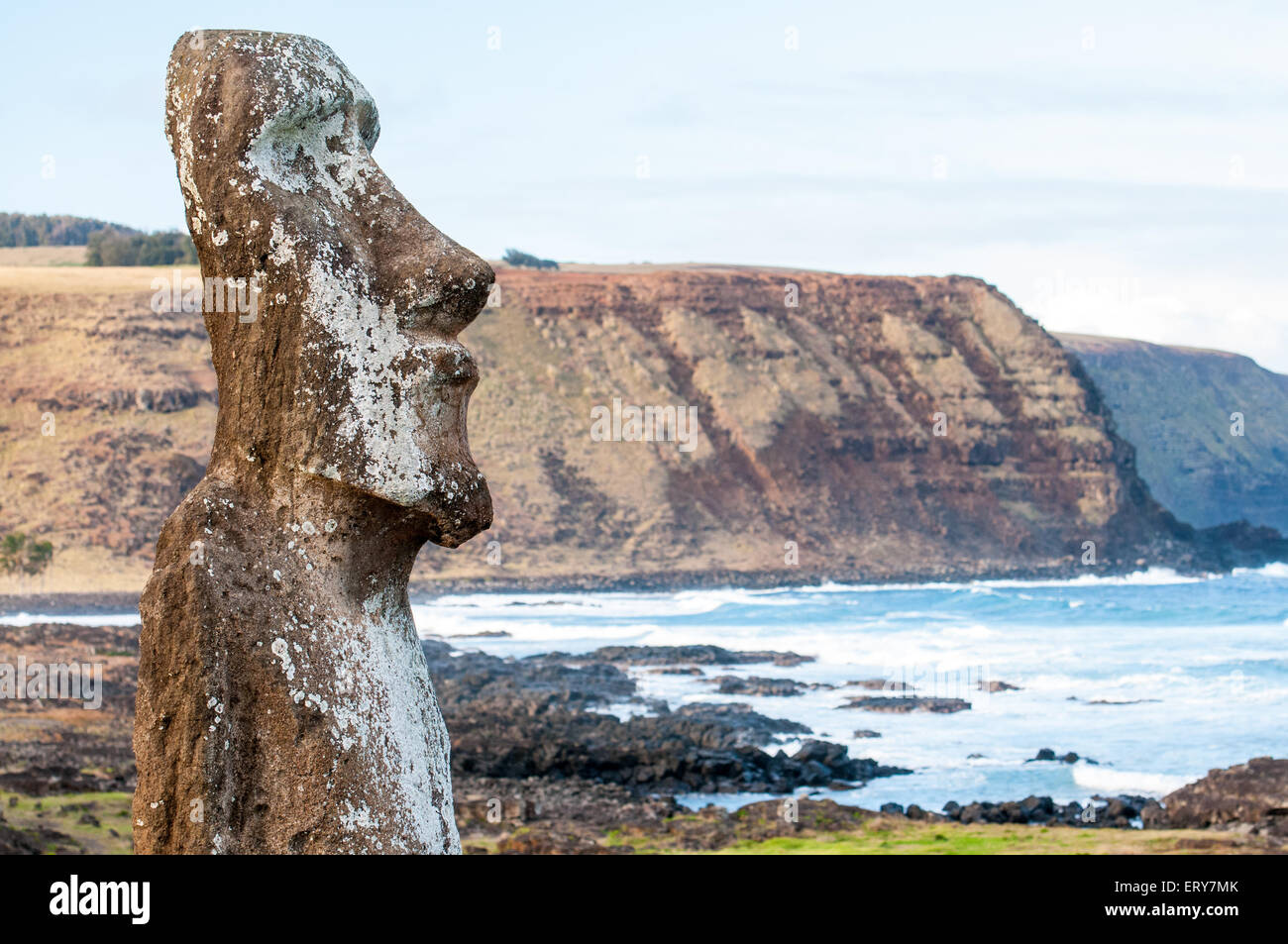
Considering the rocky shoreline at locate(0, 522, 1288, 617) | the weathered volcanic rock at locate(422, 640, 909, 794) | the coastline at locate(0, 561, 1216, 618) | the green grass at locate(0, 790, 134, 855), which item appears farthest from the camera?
the rocky shoreline at locate(0, 522, 1288, 617)

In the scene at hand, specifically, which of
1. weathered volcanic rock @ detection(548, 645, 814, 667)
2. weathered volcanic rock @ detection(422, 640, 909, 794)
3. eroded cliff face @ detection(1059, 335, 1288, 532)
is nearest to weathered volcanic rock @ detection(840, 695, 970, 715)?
weathered volcanic rock @ detection(422, 640, 909, 794)

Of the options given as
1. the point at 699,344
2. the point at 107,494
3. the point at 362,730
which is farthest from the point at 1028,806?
the point at 699,344

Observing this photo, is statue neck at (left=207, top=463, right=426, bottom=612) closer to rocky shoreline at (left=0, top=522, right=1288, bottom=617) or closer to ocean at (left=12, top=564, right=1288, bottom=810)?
ocean at (left=12, top=564, right=1288, bottom=810)

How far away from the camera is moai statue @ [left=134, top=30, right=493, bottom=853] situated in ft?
13.9

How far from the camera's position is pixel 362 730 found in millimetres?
4348

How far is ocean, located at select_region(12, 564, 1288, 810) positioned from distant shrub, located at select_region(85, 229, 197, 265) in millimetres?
42171

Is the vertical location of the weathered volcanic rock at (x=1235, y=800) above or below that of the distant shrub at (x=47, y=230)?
below

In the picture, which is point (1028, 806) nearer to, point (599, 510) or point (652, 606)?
point (652, 606)

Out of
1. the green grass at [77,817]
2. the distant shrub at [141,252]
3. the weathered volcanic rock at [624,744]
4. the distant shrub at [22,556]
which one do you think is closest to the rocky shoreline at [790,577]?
the distant shrub at [22,556]

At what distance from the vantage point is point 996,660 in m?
46.7

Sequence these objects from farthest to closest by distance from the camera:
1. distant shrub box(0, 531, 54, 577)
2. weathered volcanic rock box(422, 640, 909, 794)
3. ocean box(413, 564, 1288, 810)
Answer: distant shrub box(0, 531, 54, 577)
ocean box(413, 564, 1288, 810)
weathered volcanic rock box(422, 640, 909, 794)

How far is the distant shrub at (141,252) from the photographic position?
3728 inches

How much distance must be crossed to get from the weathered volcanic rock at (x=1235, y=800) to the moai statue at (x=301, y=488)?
17290 mm

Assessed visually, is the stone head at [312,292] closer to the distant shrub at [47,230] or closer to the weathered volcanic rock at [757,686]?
the weathered volcanic rock at [757,686]
